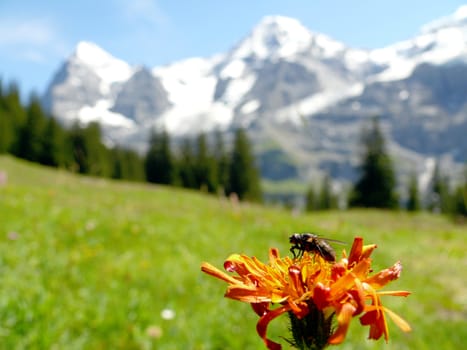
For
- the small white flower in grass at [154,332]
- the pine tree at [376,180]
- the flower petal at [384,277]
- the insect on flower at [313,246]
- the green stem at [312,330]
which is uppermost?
the pine tree at [376,180]

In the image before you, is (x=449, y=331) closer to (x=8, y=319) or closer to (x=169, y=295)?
(x=169, y=295)

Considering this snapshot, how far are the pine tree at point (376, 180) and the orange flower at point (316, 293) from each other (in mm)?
43440

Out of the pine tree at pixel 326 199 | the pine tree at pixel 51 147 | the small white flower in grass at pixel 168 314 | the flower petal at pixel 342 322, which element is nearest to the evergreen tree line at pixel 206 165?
the pine tree at pixel 51 147

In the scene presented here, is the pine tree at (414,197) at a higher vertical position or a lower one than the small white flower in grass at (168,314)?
higher

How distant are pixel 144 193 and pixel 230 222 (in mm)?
9635

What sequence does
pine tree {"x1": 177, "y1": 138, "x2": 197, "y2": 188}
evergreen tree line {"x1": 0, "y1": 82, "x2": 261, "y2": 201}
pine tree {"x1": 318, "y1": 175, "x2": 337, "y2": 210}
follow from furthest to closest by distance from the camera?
pine tree {"x1": 318, "y1": 175, "x2": 337, "y2": 210} → pine tree {"x1": 177, "y1": 138, "x2": 197, "y2": 188} → evergreen tree line {"x1": 0, "y1": 82, "x2": 261, "y2": 201}

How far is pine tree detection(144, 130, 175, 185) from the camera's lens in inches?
2648

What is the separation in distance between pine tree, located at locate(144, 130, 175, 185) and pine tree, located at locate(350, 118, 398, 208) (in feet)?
98.3

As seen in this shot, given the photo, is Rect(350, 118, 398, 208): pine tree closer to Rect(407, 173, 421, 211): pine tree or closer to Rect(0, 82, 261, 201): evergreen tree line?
Rect(0, 82, 261, 201): evergreen tree line

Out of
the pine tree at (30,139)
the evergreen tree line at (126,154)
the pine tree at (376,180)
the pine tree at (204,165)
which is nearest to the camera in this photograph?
the pine tree at (376,180)

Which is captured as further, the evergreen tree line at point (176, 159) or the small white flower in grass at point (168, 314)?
the evergreen tree line at point (176, 159)

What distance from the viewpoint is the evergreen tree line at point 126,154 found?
2119 inches

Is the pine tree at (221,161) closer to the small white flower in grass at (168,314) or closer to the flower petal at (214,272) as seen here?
the small white flower in grass at (168,314)

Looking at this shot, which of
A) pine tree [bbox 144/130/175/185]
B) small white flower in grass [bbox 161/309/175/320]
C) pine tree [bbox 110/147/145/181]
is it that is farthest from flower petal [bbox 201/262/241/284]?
pine tree [bbox 110/147/145/181]
